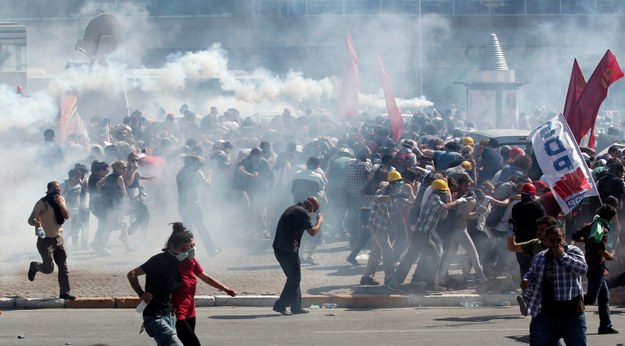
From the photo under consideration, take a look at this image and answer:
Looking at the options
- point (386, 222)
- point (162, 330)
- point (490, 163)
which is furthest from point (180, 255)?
point (490, 163)

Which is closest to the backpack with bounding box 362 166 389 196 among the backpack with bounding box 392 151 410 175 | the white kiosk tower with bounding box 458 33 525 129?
the backpack with bounding box 392 151 410 175

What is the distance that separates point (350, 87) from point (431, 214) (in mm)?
14921

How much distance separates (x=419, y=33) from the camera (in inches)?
1994

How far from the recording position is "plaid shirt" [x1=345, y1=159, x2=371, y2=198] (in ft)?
55.6

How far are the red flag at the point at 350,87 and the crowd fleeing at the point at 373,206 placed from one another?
333 centimetres

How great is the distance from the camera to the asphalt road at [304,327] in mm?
11102

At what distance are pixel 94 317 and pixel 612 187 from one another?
5.79m

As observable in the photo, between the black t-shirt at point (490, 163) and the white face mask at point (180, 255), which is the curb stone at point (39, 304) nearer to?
the white face mask at point (180, 255)

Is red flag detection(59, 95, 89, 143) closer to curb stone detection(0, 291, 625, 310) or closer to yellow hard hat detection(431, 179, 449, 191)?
curb stone detection(0, 291, 625, 310)

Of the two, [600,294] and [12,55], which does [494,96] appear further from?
[600,294]

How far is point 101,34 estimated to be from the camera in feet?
94.0

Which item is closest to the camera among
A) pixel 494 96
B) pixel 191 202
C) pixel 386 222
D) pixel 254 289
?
pixel 254 289

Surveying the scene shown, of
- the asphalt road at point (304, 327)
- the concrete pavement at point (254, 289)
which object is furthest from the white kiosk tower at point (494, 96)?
the asphalt road at point (304, 327)

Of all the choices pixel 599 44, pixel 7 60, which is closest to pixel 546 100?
pixel 599 44
